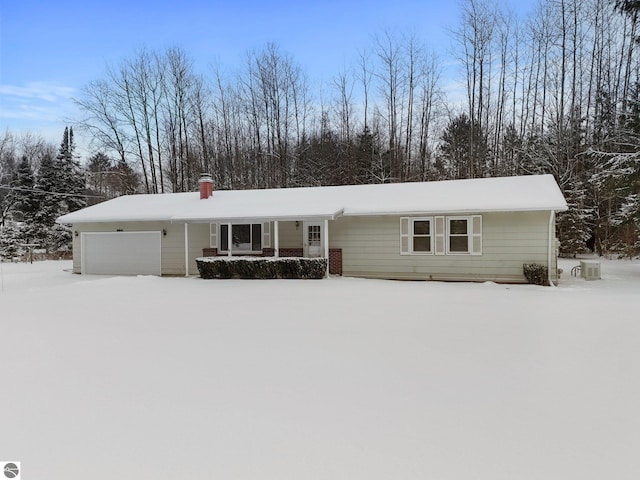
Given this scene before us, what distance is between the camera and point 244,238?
1460 cm

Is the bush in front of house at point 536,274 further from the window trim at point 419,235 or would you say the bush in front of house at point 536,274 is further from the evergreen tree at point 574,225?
the evergreen tree at point 574,225

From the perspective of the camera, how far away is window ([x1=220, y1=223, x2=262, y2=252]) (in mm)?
14469

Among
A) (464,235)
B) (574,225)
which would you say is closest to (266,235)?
(464,235)

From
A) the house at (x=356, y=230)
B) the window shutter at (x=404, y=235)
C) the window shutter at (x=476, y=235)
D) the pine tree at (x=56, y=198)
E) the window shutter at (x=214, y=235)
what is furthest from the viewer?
the pine tree at (x=56, y=198)

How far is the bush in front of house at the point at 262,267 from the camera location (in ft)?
41.6

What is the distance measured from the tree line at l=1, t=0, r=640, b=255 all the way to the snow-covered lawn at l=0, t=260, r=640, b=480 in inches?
702

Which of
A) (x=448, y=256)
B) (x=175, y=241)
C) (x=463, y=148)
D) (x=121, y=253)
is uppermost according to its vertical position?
(x=463, y=148)

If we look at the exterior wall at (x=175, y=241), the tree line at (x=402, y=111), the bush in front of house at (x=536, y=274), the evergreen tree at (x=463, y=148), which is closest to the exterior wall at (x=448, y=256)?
the bush in front of house at (x=536, y=274)

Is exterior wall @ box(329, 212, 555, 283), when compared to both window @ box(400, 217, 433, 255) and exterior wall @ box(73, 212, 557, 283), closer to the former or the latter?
exterior wall @ box(73, 212, 557, 283)

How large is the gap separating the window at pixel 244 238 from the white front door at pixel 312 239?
1677 mm

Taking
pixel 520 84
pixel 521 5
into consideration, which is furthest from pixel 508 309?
pixel 521 5

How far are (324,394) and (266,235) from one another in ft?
35.5

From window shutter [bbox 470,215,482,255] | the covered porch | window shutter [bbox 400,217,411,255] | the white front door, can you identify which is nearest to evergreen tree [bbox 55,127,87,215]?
the covered porch

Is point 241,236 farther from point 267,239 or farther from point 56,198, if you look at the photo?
point 56,198
